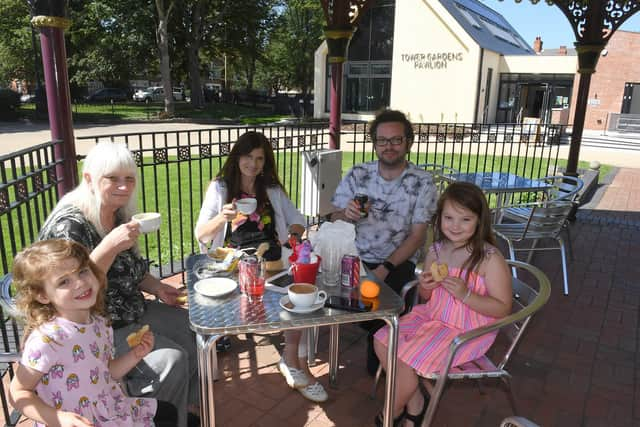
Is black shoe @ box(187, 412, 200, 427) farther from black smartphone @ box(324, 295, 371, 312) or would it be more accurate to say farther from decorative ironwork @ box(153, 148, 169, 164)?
decorative ironwork @ box(153, 148, 169, 164)

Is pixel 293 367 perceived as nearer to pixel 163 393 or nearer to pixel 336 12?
pixel 163 393

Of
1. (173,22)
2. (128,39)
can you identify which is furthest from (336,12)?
(173,22)

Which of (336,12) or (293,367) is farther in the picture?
(336,12)

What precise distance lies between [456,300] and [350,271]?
60 cm

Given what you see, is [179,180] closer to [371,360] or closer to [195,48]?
[371,360]

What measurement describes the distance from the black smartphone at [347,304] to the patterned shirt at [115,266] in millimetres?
989

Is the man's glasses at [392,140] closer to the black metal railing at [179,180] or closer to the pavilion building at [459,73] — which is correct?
the black metal railing at [179,180]

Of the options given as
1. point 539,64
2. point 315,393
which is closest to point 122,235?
point 315,393

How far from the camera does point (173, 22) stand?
2700cm

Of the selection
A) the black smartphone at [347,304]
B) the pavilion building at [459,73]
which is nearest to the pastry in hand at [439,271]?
the black smartphone at [347,304]

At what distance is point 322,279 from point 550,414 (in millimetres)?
1570

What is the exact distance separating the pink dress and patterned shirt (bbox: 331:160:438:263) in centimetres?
63

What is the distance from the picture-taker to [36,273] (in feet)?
4.98

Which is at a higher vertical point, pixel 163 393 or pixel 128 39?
pixel 128 39
